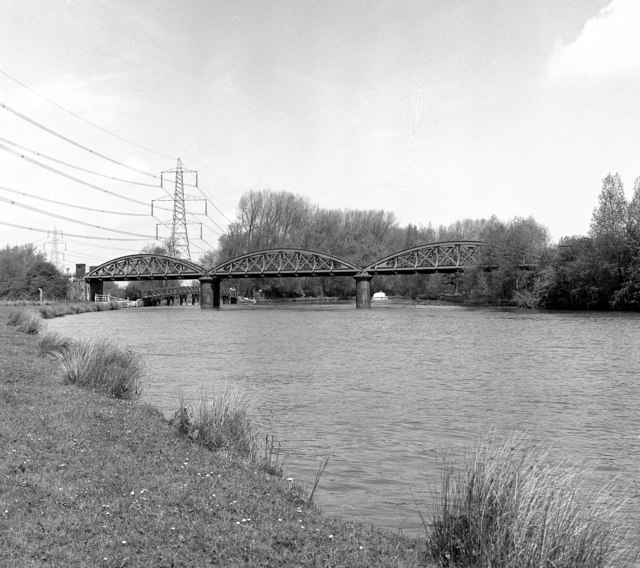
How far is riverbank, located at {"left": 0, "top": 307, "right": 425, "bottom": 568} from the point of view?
682 centimetres

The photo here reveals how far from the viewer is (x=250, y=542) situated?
23.5 feet

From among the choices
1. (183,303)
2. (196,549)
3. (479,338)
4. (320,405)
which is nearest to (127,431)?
(196,549)

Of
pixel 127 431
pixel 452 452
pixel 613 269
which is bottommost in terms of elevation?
pixel 452 452

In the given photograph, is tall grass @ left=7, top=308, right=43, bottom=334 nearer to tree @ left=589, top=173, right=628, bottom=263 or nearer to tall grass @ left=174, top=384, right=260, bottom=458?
tall grass @ left=174, top=384, right=260, bottom=458

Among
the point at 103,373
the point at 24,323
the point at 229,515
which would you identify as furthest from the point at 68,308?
the point at 229,515

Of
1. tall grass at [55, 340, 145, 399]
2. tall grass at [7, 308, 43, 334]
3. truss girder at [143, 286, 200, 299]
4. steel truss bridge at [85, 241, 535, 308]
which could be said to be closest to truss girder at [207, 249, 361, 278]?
steel truss bridge at [85, 241, 535, 308]

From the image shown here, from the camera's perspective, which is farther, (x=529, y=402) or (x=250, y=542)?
(x=529, y=402)

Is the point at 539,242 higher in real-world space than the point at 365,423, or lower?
higher

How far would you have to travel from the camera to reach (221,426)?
12227 mm

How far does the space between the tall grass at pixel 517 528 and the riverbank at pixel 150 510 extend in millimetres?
555

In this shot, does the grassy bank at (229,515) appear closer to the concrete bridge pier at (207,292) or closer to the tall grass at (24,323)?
the tall grass at (24,323)

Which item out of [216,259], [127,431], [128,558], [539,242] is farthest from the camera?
[216,259]

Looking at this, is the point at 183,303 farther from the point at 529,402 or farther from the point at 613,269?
the point at 529,402

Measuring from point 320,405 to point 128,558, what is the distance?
12.5m
